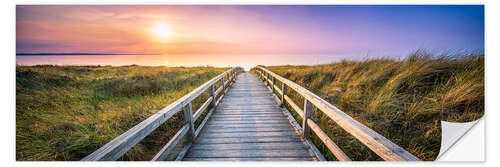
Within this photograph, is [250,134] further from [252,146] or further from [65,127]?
[65,127]

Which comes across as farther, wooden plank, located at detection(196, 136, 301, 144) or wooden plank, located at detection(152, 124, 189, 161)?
wooden plank, located at detection(196, 136, 301, 144)

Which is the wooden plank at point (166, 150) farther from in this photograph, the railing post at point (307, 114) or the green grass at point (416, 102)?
the green grass at point (416, 102)

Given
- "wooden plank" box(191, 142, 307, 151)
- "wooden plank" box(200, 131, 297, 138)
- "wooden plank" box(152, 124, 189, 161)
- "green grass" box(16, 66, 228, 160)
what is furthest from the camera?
"wooden plank" box(200, 131, 297, 138)

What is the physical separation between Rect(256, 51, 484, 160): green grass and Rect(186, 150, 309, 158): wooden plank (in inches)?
16.0

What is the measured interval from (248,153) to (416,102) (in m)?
2.57

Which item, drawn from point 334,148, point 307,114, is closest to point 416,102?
point 307,114

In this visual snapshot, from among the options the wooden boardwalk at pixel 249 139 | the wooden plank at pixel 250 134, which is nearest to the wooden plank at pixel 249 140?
the wooden boardwalk at pixel 249 139

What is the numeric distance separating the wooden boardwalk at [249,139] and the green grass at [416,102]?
45cm

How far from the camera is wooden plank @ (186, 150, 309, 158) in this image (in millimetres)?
1959

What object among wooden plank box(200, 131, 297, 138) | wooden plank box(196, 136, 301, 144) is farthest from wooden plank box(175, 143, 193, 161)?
wooden plank box(200, 131, 297, 138)

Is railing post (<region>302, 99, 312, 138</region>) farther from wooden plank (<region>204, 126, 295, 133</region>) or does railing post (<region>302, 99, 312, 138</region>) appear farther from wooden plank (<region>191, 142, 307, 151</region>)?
wooden plank (<region>204, 126, 295, 133</region>)

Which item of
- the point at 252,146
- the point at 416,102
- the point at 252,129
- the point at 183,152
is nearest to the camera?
the point at 183,152

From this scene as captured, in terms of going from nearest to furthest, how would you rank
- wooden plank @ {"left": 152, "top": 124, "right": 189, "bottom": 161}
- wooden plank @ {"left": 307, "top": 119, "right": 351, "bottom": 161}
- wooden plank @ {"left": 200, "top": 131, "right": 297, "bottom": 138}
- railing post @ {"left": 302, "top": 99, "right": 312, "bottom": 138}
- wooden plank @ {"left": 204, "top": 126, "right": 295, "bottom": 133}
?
wooden plank @ {"left": 307, "top": 119, "right": 351, "bottom": 161}
wooden plank @ {"left": 152, "top": 124, "right": 189, "bottom": 161}
railing post @ {"left": 302, "top": 99, "right": 312, "bottom": 138}
wooden plank @ {"left": 200, "top": 131, "right": 297, "bottom": 138}
wooden plank @ {"left": 204, "top": 126, "right": 295, "bottom": 133}

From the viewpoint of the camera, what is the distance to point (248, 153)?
2006 millimetres
